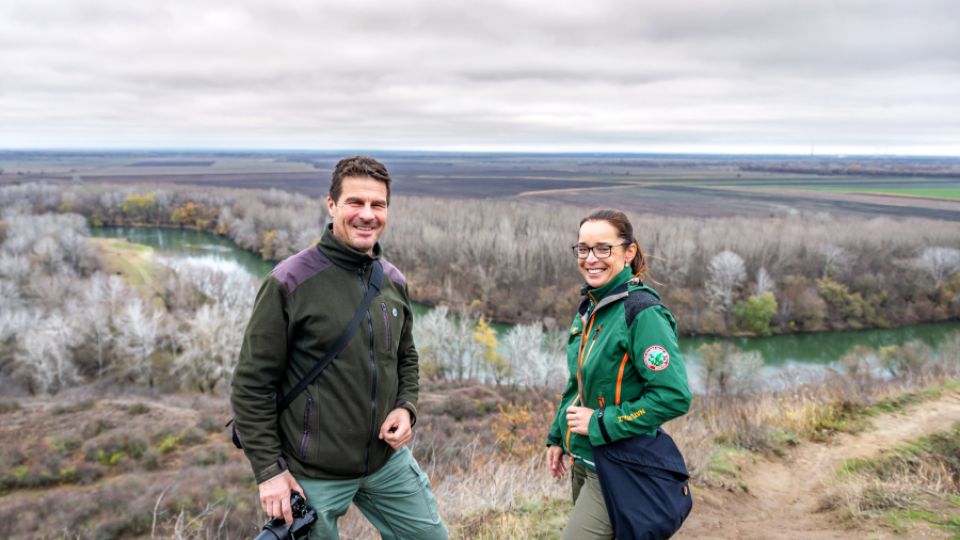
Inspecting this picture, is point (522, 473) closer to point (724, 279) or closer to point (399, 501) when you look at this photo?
point (399, 501)

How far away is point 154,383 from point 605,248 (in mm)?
29663

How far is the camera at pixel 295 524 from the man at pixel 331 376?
0.03 metres

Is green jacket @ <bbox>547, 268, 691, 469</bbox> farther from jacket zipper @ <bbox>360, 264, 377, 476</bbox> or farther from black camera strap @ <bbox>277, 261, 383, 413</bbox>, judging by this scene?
black camera strap @ <bbox>277, 261, 383, 413</bbox>

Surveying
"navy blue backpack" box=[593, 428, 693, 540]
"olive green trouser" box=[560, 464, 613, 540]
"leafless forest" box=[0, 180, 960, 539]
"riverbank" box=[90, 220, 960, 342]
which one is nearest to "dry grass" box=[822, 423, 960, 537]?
"leafless forest" box=[0, 180, 960, 539]

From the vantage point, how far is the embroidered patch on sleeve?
221 cm

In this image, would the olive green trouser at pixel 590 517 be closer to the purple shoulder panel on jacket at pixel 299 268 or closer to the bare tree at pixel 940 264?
the purple shoulder panel on jacket at pixel 299 268

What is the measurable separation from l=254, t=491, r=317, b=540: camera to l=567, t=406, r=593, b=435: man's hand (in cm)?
118

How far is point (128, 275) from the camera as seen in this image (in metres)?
42.6

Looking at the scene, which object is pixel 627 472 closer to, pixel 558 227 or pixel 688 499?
pixel 688 499

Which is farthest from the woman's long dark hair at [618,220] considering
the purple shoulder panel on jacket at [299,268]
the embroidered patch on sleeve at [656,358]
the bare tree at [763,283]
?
the bare tree at [763,283]

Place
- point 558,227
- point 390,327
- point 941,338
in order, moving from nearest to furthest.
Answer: point 390,327 → point 941,338 → point 558,227

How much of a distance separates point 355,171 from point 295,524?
1517mm

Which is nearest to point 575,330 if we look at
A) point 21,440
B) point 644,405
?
point 644,405

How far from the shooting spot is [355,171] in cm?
243
